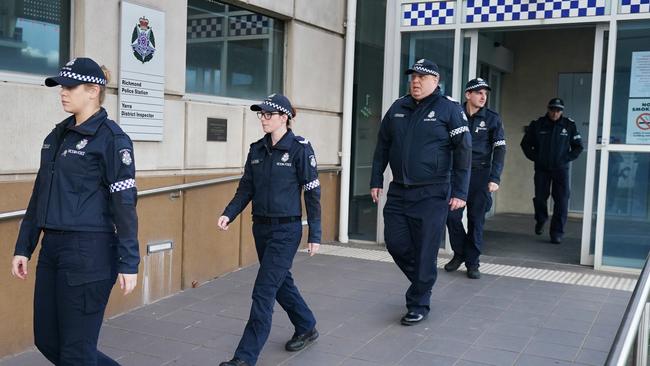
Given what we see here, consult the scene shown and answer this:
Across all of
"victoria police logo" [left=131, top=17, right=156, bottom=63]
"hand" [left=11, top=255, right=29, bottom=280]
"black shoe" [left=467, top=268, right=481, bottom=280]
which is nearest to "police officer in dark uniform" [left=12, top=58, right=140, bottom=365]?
"hand" [left=11, top=255, right=29, bottom=280]

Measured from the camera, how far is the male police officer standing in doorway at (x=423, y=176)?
5.21 m

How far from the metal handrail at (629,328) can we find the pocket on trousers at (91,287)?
2.20 m

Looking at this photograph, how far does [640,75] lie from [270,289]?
4.96 m

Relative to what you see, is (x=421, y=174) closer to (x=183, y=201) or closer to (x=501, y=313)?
(x=501, y=313)

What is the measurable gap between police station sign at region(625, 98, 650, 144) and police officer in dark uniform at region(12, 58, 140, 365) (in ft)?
18.6

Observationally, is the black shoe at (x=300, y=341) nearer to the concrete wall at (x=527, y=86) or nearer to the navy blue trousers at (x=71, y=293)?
the navy blue trousers at (x=71, y=293)

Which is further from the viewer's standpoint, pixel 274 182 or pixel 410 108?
pixel 410 108

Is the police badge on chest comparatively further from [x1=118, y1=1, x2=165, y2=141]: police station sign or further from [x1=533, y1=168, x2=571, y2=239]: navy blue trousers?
[x1=533, y1=168, x2=571, y2=239]: navy blue trousers

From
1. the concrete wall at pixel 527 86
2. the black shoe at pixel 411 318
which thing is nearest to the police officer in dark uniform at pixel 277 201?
the black shoe at pixel 411 318

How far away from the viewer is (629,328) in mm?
2348

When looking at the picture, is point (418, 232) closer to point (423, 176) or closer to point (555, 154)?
point (423, 176)

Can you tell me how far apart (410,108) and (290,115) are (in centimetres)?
129

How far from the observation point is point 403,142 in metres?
5.30

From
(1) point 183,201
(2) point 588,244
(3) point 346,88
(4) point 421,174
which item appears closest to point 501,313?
(4) point 421,174
